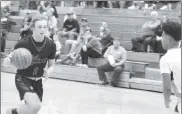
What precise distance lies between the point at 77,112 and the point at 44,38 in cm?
219

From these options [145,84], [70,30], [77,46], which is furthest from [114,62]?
[70,30]

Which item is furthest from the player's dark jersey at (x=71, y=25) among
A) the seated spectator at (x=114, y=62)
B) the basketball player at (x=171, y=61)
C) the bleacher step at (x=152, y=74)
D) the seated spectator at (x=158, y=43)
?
the basketball player at (x=171, y=61)

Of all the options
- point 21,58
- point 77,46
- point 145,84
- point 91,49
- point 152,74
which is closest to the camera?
point 21,58

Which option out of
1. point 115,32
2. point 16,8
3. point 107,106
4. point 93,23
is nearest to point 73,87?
point 107,106

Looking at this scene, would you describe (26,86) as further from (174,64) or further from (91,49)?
(91,49)

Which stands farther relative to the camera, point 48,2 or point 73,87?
point 48,2

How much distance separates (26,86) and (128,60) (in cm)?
682

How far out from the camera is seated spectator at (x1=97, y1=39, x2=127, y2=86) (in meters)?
10.3

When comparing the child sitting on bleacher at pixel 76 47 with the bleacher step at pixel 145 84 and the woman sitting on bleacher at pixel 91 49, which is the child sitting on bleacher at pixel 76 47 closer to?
the woman sitting on bleacher at pixel 91 49

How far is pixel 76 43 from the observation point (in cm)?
1195

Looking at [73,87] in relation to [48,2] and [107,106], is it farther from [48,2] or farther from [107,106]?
[48,2]

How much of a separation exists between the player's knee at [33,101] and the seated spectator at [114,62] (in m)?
5.58

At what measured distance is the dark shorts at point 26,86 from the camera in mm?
4921

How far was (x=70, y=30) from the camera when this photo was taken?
1311 centimetres
